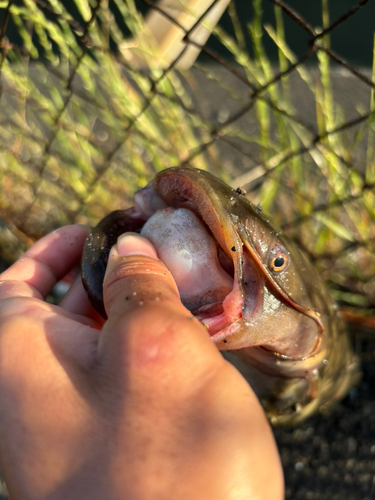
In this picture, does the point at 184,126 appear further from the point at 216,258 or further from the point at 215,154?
the point at 216,258

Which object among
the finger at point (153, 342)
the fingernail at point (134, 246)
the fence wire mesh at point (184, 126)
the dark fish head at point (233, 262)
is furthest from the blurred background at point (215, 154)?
the finger at point (153, 342)

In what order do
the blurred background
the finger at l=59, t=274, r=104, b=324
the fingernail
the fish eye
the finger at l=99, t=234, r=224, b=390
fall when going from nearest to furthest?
the finger at l=99, t=234, r=224, b=390
the fingernail
the fish eye
the finger at l=59, t=274, r=104, b=324
the blurred background

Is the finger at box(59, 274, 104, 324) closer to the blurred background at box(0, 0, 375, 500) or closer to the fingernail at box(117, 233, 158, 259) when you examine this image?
the fingernail at box(117, 233, 158, 259)

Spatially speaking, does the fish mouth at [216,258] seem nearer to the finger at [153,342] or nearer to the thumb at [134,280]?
the thumb at [134,280]

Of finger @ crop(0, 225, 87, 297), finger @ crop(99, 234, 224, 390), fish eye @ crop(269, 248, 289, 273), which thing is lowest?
finger @ crop(0, 225, 87, 297)

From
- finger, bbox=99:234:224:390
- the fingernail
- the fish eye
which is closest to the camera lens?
finger, bbox=99:234:224:390

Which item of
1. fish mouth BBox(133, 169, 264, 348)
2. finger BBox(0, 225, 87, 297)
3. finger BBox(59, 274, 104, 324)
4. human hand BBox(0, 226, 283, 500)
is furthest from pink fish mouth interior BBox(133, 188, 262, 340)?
finger BBox(0, 225, 87, 297)

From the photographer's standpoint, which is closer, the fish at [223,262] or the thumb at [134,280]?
the thumb at [134,280]
